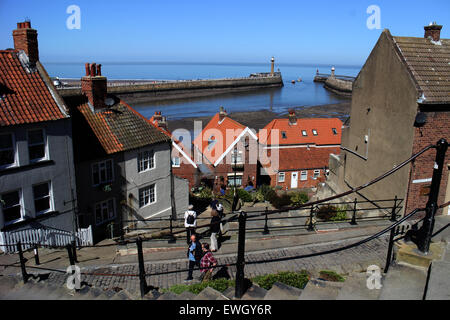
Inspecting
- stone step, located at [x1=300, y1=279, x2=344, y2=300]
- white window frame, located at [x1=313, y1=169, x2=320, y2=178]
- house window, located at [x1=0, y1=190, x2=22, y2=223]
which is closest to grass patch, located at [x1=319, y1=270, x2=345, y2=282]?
stone step, located at [x1=300, y1=279, x2=344, y2=300]

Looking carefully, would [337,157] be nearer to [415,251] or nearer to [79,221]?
[79,221]

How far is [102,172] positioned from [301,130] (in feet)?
90.0

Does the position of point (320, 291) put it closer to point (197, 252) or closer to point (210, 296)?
point (210, 296)

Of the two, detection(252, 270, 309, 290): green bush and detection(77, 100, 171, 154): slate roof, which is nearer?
detection(252, 270, 309, 290): green bush

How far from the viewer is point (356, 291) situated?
18.3 feet

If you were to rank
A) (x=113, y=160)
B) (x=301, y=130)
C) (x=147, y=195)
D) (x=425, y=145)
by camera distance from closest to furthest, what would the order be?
(x=425, y=145)
(x=113, y=160)
(x=147, y=195)
(x=301, y=130)

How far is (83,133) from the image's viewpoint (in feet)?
67.4

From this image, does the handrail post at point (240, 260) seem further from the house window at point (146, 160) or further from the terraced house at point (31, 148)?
the house window at point (146, 160)

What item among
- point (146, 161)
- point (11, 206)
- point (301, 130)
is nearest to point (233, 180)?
point (301, 130)

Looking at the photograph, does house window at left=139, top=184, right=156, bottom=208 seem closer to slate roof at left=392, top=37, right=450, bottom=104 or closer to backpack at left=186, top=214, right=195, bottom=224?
backpack at left=186, top=214, right=195, bottom=224

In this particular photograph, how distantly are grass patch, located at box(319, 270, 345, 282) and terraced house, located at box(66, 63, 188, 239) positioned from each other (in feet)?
44.7

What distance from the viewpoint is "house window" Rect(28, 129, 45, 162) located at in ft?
53.8

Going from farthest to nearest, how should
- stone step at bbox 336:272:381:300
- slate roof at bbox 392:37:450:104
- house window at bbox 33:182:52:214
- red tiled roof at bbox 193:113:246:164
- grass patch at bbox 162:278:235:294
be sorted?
red tiled roof at bbox 193:113:246:164 < house window at bbox 33:182:52:214 < slate roof at bbox 392:37:450:104 < grass patch at bbox 162:278:235:294 < stone step at bbox 336:272:381:300

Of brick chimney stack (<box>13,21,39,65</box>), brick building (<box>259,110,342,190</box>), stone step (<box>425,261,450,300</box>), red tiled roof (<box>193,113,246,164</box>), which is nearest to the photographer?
stone step (<box>425,261,450,300</box>)
